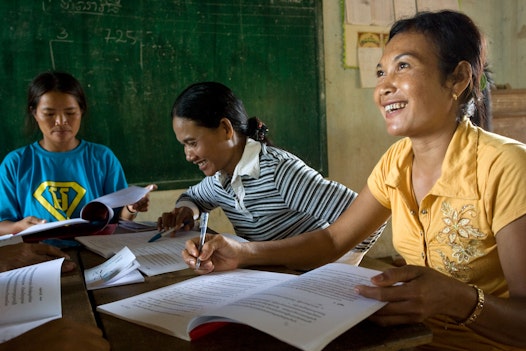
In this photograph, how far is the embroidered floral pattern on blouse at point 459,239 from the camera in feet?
3.11

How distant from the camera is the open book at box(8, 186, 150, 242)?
4.68ft

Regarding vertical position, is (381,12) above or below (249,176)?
above

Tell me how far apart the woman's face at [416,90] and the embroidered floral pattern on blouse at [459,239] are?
18 centimetres

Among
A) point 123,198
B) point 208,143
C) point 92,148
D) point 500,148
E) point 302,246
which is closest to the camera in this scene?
point 500,148

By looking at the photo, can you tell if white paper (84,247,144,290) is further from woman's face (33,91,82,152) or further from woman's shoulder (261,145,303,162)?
woman's face (33,91,82,152)

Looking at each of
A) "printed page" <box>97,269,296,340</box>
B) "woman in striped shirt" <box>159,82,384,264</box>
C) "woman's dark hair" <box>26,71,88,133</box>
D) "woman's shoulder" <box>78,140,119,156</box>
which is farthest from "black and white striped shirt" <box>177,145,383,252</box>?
"woman's dark hair" <box>26,71,88,133</box>

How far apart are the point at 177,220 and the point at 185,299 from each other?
778 mm

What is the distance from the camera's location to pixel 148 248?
1.24 meters

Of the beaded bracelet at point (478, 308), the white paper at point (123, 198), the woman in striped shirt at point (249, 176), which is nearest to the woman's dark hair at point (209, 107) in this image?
the woman in striped shirt at point (249, 176)

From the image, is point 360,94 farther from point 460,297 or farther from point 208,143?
point 460,297

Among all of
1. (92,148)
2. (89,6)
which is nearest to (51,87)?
(92,148)

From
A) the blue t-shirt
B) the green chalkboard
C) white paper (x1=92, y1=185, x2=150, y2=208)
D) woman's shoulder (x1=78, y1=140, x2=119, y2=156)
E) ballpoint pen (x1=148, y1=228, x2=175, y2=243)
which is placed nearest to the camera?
ballpoint pen (x1=148, y1=228, x2=175, y2=243)

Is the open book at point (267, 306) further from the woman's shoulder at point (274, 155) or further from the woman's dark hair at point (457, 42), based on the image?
the woman's shoulder at point (274, 155)

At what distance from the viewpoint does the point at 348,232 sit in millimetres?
1239
